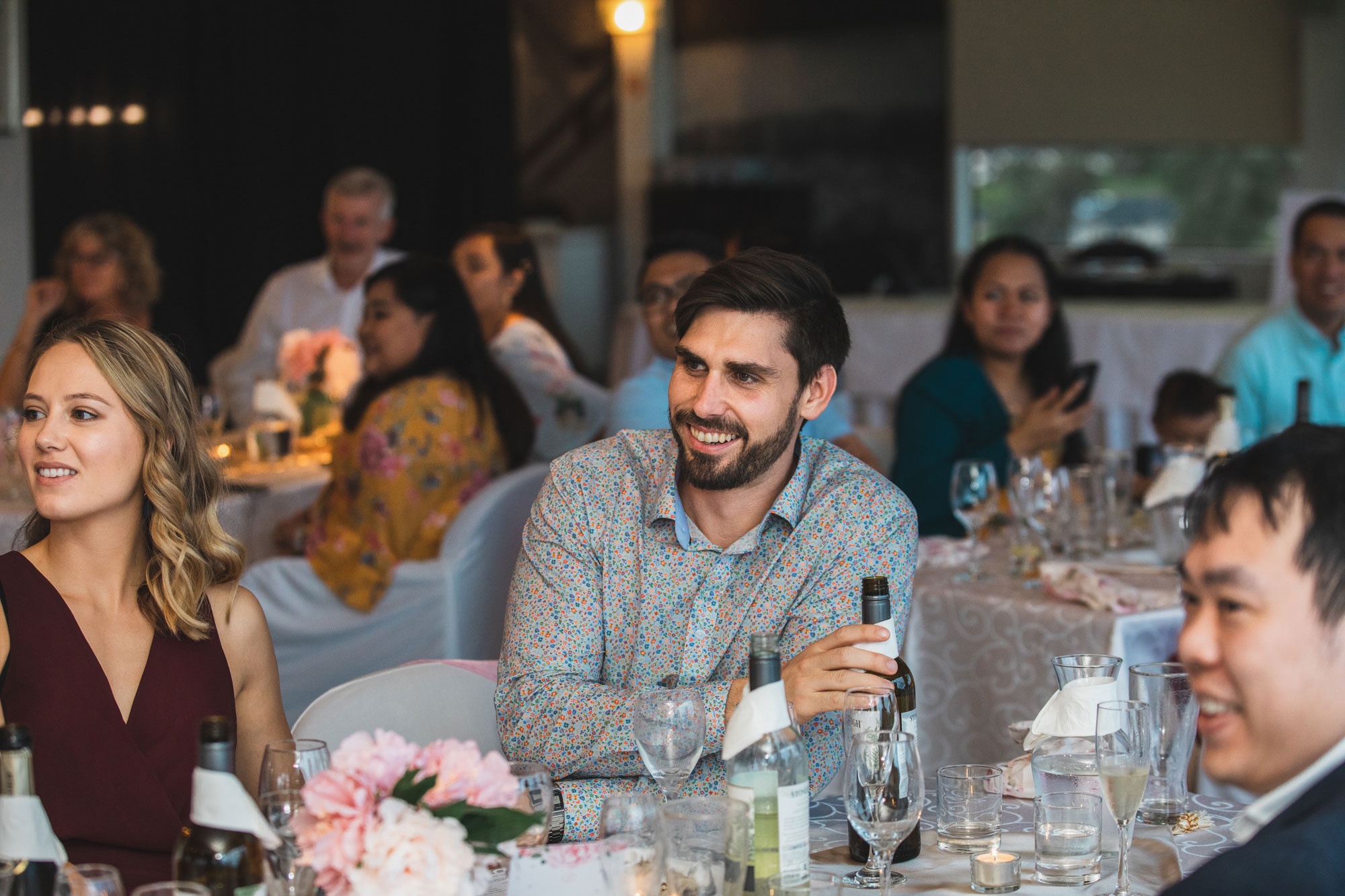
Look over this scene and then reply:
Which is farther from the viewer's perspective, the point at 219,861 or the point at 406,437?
the point at 406,437

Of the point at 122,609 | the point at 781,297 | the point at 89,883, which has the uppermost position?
the point at 781,297

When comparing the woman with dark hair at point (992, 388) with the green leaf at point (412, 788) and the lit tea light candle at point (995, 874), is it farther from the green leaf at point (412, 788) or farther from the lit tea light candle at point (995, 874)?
the green leaf at point (412, 788)

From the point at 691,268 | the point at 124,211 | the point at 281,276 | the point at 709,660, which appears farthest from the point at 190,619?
the point at 124,211

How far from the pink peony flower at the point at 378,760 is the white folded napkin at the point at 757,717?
13.2 inches

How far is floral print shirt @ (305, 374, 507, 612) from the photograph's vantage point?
11.9ft

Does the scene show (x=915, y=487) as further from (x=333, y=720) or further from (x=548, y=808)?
(x=548, y=808)

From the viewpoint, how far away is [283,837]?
4.44 ft

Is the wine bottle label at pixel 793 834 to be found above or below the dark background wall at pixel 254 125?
below

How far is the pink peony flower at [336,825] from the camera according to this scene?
1.11 meters

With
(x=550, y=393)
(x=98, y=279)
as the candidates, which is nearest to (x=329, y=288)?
(x=98, y=279)

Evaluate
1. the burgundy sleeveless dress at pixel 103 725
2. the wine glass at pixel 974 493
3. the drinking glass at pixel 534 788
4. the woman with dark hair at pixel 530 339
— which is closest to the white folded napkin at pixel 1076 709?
the drinking glass at pixel 534 788

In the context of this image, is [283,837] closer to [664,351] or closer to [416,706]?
[416,706]

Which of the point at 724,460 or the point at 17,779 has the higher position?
the point at 724,460

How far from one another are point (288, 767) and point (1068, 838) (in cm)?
80
